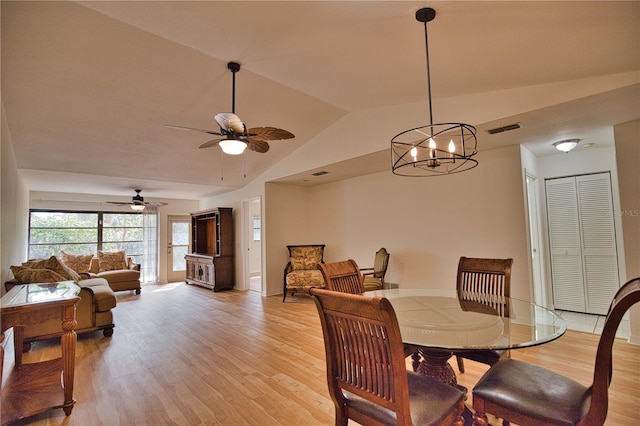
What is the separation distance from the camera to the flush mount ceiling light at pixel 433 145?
1.75 metres

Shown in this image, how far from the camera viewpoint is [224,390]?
2.40m

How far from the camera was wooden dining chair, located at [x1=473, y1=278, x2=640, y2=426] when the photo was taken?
3.78ft

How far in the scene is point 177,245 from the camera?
855cm

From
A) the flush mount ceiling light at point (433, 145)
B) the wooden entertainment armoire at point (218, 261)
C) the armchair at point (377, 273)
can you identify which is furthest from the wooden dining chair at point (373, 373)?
the wooden entertainment armoire at point (218, 261)

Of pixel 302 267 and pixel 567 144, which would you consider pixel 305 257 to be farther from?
pixel 567 144

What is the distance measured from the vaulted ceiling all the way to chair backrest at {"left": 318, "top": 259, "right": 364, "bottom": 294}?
5.67ft

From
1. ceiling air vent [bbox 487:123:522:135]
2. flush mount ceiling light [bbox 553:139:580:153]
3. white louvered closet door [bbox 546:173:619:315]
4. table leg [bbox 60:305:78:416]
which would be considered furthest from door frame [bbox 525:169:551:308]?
table leg [bbox 60:305:78:416]

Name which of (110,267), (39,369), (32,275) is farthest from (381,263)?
(110,267)

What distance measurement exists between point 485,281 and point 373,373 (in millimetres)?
1776

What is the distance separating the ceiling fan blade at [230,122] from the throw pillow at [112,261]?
5943 millimetres

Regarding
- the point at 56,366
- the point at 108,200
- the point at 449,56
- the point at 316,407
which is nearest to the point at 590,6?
the point at 449,56

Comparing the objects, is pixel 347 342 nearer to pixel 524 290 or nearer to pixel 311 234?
pixel 524 290

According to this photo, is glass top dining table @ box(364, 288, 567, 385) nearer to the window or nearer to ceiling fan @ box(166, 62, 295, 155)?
ceiling fan @ box(166, 62, 295, 155)

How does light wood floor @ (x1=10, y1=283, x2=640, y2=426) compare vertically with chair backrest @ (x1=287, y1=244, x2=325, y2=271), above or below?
below
